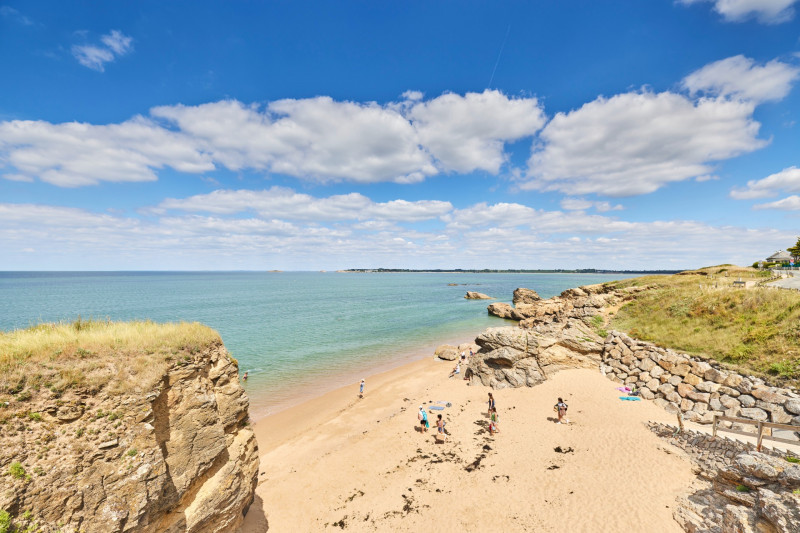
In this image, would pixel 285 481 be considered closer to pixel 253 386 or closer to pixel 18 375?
pixel 18 375

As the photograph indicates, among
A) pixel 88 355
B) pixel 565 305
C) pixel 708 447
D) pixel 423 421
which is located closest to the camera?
pixel 88 355

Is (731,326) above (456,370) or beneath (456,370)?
above

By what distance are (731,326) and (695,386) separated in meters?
7.94

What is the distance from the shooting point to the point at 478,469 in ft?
47.7

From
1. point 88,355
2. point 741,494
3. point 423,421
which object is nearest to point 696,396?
point 741,494

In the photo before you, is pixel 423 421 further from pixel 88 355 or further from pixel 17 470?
pixel 17 470

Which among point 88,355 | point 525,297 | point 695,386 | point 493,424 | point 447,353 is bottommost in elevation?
point 447,353

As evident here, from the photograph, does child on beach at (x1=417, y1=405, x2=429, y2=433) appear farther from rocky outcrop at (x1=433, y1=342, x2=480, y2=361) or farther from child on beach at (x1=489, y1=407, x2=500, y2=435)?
rocky outcrop at (x1=433, y1=342, x2=480, y2=361)

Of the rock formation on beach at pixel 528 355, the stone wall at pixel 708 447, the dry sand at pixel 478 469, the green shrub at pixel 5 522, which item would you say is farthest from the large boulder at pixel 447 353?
the green shrub at pixel 5 522

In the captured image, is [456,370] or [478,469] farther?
[456,370]

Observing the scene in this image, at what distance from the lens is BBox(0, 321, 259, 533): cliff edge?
558 centimetres

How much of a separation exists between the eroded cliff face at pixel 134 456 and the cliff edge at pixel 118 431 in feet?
0.06

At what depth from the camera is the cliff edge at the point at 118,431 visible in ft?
18.3

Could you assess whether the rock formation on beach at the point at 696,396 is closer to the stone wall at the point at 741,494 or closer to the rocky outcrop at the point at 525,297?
the stone wall at the point at 741,494
